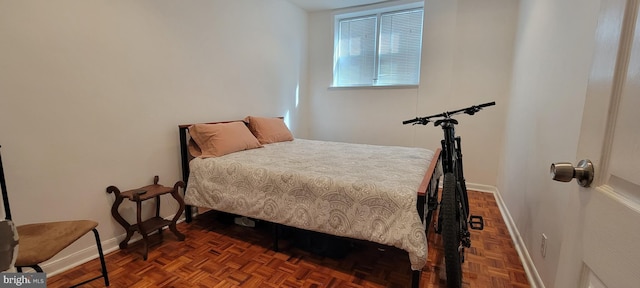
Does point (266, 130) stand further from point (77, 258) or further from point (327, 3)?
point (327, 3)

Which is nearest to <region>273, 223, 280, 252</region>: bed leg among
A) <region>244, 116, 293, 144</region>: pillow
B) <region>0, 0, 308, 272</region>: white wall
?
<region>0, 0, 308, 272</region>: white wall

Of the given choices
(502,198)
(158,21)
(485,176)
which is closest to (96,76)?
(158,21)

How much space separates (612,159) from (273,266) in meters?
1.86

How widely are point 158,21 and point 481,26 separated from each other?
3.52m

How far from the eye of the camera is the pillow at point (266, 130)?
314 cm

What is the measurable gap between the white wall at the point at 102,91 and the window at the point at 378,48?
1.69 metres

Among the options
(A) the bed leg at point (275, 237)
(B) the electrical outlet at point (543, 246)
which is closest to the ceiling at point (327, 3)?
(A) the bed leg at point (275, 237)

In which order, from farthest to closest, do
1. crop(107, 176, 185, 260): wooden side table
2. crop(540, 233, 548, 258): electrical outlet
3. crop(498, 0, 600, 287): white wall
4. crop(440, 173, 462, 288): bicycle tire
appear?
crop(107, 176, 185, 260): wooden side table → crop(540, 233, 548, 258): electrical outlet → crop(440, 173, 462, 288): bicycle tire → crop(498, 0, 600, 287): white wall

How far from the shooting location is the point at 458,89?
3.56 metres

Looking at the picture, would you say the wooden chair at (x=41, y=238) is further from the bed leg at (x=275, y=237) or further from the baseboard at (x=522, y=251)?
the baseboard at (x=522, y=251)

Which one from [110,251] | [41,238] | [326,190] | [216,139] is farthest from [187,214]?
[326,190]

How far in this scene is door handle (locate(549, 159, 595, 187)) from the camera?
0.59 meters

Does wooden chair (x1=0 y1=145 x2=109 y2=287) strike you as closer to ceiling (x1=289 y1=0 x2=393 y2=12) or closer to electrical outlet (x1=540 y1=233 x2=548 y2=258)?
electrical outlet (x1=540 y1=233 x2=548 y2=258)

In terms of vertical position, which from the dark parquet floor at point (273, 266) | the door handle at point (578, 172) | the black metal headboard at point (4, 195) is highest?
the door handle at point (578, 172)
